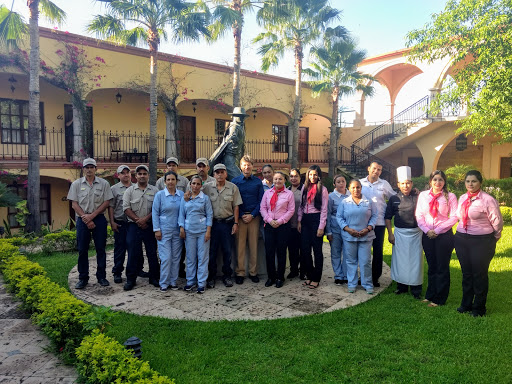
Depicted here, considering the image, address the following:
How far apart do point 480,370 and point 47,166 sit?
12.1m

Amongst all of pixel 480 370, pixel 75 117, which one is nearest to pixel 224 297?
pixel 480 370

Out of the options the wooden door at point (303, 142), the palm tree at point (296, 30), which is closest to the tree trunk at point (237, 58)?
the palm tree at point (296, 30)

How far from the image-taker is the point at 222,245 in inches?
217

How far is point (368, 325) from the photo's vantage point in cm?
409

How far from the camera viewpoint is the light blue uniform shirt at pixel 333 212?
5.53m

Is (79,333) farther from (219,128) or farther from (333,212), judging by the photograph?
(219,128)

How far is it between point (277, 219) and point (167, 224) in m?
1.52

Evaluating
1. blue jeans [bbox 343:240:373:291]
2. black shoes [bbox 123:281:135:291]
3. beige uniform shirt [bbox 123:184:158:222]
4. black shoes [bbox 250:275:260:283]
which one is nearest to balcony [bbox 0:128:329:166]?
beige uniform shirt [bbox 123:184:158:222]

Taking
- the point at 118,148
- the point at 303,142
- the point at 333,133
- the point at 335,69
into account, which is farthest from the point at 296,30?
the point at 118,148

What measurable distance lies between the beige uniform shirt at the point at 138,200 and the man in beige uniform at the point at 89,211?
0.37 m

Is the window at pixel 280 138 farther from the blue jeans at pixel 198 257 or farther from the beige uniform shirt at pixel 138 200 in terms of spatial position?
the blue jeans at pixel 198 257

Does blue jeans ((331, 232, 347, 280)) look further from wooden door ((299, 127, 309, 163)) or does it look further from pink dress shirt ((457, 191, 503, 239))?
wooden door ((299, 127, 309, 163))

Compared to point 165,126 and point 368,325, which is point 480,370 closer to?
point 368,325

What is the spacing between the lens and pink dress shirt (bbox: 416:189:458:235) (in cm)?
453
